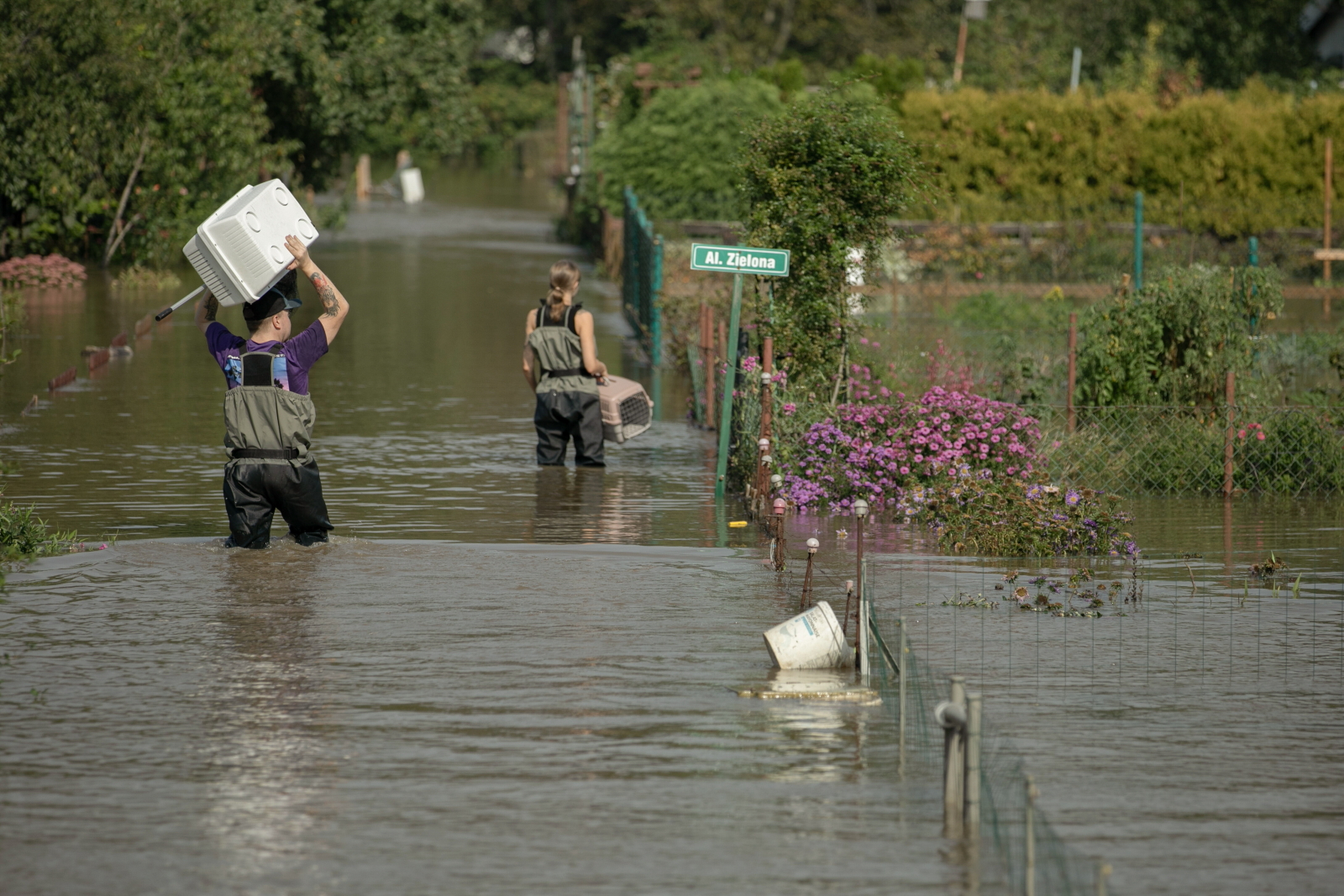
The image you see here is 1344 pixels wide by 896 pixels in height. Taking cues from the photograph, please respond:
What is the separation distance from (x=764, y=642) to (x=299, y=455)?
10.1 feet

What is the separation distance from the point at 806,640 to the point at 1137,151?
2742 cm

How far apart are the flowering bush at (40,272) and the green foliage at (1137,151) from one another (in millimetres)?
15062

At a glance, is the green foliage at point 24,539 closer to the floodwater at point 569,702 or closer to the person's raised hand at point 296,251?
the floodwater at point 569,702

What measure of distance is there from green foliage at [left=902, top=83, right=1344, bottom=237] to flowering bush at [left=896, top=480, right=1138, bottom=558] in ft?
74.4

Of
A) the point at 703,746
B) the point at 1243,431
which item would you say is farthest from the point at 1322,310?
the point at 703,746

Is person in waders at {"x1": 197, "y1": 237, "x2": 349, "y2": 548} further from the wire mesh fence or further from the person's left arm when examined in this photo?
the person's left arm

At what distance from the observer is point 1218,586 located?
9.82 meters

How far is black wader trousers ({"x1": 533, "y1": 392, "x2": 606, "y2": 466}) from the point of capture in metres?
13.4

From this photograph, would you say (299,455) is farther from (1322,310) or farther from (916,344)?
(1322,310)

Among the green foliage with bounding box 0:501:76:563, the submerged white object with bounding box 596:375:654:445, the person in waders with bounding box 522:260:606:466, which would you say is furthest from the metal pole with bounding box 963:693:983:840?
the submerged white object with bounding box 596:375:654:445

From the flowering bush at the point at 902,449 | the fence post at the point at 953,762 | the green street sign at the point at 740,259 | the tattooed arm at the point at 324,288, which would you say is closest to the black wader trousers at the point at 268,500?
the tattooed arm at the point at 324,288

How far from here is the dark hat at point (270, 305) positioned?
9.71 meters

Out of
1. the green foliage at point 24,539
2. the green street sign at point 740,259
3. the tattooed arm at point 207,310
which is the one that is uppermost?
the green street sign at point 740,259

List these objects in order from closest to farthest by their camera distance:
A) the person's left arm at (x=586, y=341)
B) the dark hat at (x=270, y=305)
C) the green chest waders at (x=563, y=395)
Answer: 1. the dark hat at (x=270, y=305)
2. the person's left arm at (x=586, y=341)
3. the green chest waders at (x=563, y=395)
